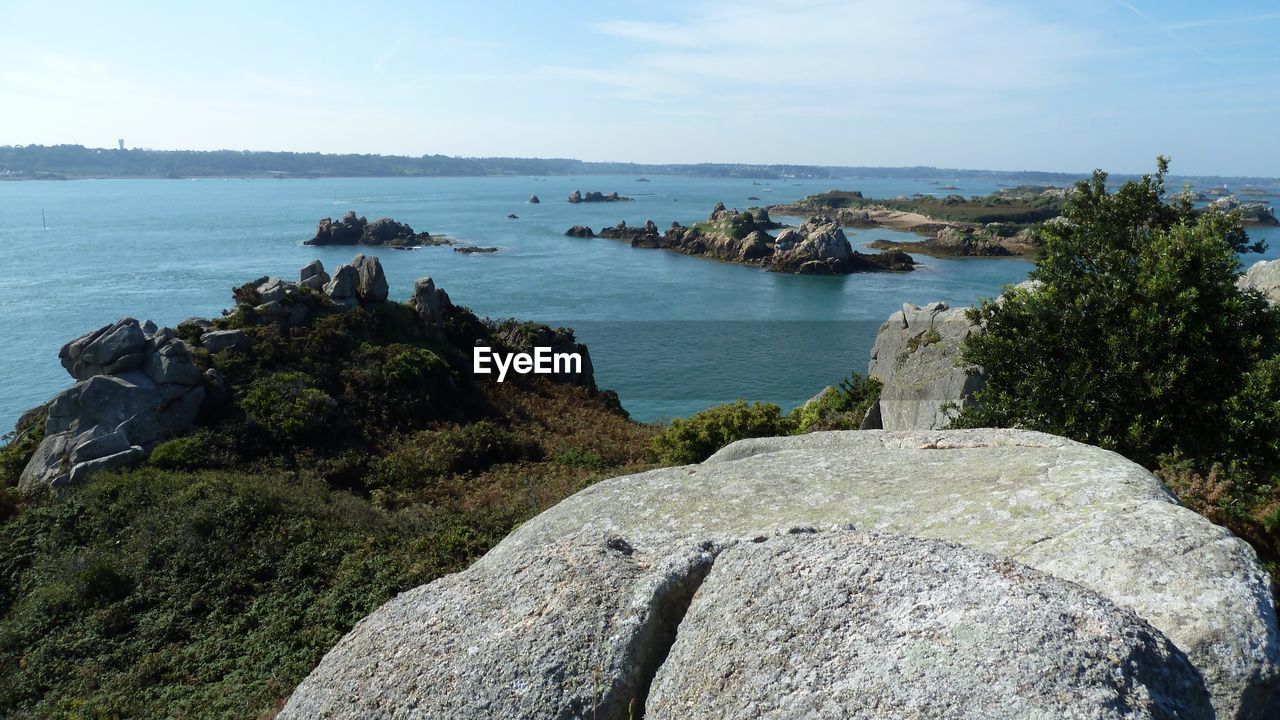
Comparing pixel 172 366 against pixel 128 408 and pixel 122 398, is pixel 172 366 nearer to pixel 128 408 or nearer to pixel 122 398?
pixel 122 398

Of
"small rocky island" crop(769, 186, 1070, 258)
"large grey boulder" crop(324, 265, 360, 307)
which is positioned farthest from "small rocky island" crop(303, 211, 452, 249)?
"large grey boulder" crop(324, 265, 360, 307)

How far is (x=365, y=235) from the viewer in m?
119

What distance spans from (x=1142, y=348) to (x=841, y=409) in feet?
43.5

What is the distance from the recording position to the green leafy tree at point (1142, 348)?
35.8 ft

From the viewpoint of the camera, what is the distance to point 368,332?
33375 mm

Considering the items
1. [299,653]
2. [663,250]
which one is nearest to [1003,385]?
[299,653]

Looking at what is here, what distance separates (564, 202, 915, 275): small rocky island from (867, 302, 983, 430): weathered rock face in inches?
3114

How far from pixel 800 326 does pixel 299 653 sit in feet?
200

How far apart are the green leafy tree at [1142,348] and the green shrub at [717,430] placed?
28.4 ft

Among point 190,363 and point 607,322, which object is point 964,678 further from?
point 607,322

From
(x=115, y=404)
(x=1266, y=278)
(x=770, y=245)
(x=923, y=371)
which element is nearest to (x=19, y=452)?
(x=115, y=404)

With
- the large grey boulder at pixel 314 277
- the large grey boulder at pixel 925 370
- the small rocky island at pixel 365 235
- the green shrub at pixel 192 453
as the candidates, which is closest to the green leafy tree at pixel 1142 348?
the large grey boulder at pixel 925 370

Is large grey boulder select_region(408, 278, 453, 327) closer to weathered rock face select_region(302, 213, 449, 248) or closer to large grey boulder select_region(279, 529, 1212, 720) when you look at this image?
large grey boulder select_region(279, 529, 1212, 720)

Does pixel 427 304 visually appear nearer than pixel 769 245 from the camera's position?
Yes
